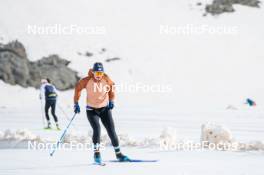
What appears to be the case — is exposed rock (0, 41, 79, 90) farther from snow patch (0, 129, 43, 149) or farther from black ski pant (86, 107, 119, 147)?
black ski pant (86, 107, 119, 147)

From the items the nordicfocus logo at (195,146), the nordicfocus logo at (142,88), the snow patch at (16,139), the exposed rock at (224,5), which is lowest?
the nordicfocus logo at (195,146)

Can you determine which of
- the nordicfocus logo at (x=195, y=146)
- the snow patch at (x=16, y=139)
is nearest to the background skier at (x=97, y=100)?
the nordicfocus logo at (x=195, y=146)

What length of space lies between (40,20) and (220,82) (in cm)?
1519

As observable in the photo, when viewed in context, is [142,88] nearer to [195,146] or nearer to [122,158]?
[195,146]

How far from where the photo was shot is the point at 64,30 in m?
42.6

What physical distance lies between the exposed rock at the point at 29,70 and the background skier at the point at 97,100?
2694 centimetres

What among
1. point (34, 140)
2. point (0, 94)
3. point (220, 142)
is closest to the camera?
point (220, 142)

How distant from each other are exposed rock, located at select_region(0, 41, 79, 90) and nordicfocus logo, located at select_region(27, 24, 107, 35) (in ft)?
11.6

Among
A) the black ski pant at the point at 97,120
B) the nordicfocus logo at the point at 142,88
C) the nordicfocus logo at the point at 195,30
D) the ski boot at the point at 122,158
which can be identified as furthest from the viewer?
the nordicfocus logo at the point at 195,30

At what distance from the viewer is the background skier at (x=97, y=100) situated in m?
9.46

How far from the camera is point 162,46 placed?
42.7 metres

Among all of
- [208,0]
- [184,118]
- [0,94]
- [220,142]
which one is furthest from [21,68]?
[220,142]

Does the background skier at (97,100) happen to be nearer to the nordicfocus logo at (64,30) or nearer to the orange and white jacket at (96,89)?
the orange and white jacket at (96,89)

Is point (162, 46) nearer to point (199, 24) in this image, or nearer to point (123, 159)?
point (199, 24)
